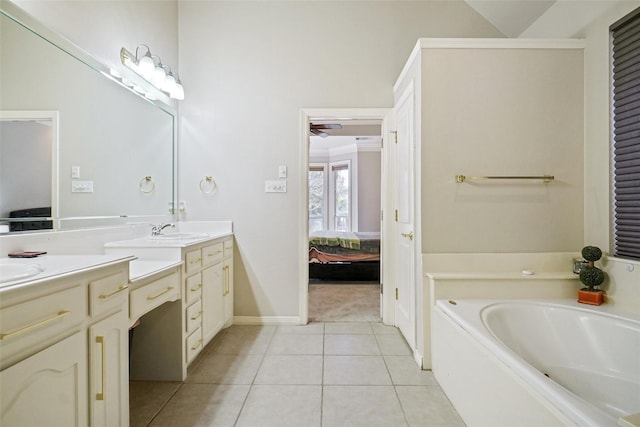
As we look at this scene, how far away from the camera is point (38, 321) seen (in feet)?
2.76

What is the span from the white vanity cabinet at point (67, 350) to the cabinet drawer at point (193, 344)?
61 centimetres

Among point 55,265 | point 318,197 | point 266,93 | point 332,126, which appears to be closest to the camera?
point 55,265

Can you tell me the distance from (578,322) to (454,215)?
34.4 inches

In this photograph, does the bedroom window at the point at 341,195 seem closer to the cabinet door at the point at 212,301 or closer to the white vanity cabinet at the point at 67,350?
the cabinet door at the point at 212,301

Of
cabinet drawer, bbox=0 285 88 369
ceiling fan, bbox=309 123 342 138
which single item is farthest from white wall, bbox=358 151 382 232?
cabinet drawer, bbox=0 285 88 369

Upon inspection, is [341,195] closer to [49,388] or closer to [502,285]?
[502,285]

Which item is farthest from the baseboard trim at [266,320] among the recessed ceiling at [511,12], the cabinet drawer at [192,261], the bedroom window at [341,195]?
the bedroom window at [341,195]

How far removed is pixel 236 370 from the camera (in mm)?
1885

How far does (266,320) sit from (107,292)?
1734 mm

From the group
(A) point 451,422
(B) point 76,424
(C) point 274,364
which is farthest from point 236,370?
(A) point 451,422

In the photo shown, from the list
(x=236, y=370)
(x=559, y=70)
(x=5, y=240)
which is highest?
(x=559, y=70)

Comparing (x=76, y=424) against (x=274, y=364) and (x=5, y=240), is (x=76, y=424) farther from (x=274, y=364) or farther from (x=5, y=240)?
(x=274, y=364)

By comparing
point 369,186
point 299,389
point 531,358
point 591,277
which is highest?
point 369,186

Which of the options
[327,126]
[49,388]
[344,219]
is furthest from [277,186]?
[344,219]
